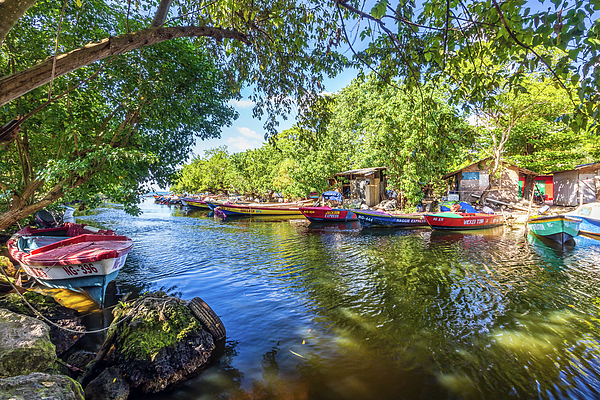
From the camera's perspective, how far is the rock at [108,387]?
3.86 m

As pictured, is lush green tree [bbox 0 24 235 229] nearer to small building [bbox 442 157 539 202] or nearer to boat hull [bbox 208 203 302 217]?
boat hull [bbox 208 203 302 217]

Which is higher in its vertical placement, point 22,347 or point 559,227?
point 559,227

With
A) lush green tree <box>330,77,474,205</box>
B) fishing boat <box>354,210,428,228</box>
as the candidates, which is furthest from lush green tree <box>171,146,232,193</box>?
fishing boat <box>354,210,428,228</box>

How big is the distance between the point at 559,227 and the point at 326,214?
624 inches

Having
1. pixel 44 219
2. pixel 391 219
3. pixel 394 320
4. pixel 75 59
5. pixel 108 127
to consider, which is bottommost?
pixel 394 320

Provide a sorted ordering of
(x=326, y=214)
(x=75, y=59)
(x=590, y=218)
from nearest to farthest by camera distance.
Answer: (x=75, y=59) → (x=590, y=218) → (x=326, y=214)

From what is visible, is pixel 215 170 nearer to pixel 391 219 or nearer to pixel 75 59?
pixel 391 219

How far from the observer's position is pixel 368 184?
32062 mm

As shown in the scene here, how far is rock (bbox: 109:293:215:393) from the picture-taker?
14.2 ft

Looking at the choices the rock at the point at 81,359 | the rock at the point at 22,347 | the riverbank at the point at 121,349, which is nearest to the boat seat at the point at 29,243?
the riverbank at the point at 121,349

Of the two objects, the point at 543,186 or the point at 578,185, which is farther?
the point at 543,186

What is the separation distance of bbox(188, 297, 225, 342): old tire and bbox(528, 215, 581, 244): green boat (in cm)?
1874

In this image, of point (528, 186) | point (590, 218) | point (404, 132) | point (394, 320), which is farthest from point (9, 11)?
point (528, 186)

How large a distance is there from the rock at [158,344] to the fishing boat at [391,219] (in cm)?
1838
